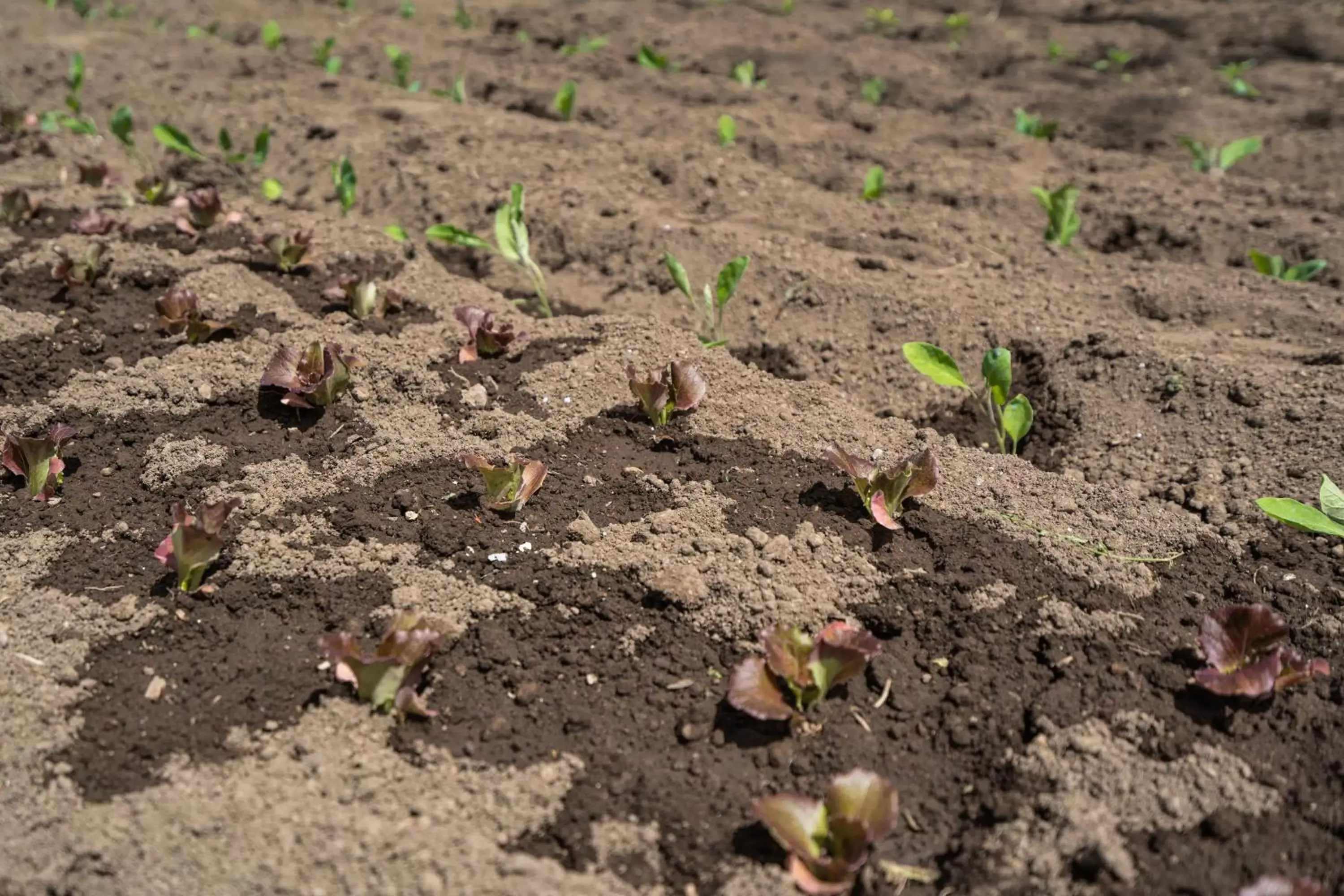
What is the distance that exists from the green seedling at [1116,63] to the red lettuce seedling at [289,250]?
18.0ft

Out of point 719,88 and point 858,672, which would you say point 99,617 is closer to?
point 858,672

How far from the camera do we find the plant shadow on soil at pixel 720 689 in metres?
1.77

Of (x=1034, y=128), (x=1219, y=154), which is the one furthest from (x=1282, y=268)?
(x=1034, y=128)

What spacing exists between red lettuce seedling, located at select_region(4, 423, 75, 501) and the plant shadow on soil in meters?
0.39

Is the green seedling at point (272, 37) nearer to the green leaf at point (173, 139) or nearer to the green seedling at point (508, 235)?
the green leaf at point (173, 139)

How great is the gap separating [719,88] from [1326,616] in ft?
14.8

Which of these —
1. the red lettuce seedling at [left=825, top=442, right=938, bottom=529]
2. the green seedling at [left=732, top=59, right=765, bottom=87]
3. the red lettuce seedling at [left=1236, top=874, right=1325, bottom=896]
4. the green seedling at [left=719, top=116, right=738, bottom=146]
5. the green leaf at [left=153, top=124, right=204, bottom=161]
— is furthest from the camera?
the green seedling at [left=732, top=59, right=765, bottom=87]

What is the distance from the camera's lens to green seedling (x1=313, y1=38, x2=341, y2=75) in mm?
5941

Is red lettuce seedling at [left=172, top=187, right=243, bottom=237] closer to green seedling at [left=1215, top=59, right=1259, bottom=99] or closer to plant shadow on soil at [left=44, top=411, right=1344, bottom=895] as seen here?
plant shadow on soil at [left=44, top=411, right=1344, bottom=895]

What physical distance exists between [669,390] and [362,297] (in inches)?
47.4

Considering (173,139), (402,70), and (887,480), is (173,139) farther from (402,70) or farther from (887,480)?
(887,480)

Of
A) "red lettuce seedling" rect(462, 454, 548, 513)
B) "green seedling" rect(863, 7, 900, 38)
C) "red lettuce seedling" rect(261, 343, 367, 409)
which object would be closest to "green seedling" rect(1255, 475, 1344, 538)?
"red lettuce seedling" rect(462, 454, 548, 513)

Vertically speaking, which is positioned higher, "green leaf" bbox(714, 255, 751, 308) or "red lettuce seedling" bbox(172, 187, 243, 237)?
"green leaf" bbox(714, 255, 751, 308)

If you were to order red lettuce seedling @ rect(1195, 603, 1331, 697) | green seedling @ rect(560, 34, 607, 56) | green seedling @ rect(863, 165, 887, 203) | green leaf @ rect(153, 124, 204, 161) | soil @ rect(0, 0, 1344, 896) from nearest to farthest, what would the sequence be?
soil @ rect(0, 0, 1344, 896) < red lettuce seedling @ rect(1195, 603, 1331, 697) < green leaf @ rect(153, 124, 204, 161) < green seedling @ rect(863, 165, 887, 203) < green seedling @ rect(560, 34, 607, 56)
